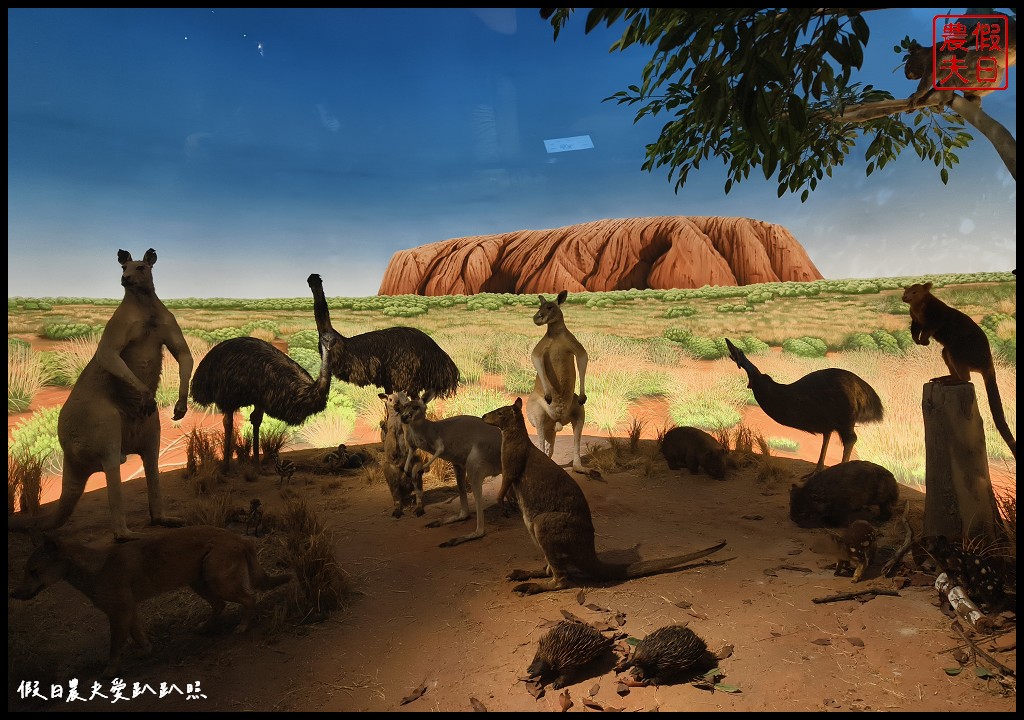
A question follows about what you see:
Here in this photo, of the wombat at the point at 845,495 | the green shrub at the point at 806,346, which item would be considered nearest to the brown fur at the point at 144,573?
the wombat at the point at 845,495

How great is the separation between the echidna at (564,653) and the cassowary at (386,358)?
13.2 feet

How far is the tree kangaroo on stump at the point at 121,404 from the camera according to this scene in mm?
3461

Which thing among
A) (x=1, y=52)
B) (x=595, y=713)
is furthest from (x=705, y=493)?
(x=1, y=52)

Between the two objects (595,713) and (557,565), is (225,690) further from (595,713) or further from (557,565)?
(557,565)

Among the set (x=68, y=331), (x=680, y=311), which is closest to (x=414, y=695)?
(x=68, y=331)

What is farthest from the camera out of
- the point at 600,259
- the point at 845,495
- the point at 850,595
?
the point at 600,259

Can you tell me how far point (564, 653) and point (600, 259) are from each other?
37.0 feet

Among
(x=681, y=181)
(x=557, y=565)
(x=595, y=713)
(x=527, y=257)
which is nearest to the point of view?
(x=595, y=713)

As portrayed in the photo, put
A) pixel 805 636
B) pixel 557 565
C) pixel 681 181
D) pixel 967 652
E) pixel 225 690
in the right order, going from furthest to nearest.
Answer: pixel 681 181 → pixel 557 565 → pixel 805 636 → pixel 967 652 → pixel 225 690

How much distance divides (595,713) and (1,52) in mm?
3547

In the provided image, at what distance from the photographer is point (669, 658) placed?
2.24 meters

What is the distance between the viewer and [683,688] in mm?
2197

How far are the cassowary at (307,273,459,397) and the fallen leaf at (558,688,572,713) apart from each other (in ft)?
13.8

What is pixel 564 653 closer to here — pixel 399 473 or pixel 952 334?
pixel 399 473
